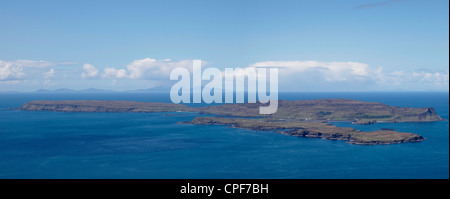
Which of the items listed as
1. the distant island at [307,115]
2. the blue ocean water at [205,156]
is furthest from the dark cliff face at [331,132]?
the blue ocean water at [205,156]

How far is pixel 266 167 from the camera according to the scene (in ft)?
117

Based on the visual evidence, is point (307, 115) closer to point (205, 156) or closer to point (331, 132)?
point (331, 132)

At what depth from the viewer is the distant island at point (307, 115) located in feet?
174

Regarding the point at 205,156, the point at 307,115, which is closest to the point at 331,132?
the point at 205,156

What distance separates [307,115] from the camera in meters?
79.9

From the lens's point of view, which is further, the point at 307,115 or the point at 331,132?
the point at 307,115

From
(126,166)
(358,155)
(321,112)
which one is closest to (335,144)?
(358,155)

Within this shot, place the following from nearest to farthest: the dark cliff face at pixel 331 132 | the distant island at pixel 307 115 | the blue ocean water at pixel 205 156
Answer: the blue ocean water at pixel 205 156
the dark cliff face at pixel 331 132
the distant island at pixel 307 115

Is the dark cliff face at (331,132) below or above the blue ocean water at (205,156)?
above

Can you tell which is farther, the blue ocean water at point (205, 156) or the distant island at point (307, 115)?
the distant island at point (307, 115)

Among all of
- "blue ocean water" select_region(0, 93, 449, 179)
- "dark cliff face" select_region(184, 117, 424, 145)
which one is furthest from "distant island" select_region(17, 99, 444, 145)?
"blue ocean water" select_region(0, 93, 449, 179)

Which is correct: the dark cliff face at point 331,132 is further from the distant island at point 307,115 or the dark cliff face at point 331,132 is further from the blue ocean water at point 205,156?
the blue ocean water at point 205,156

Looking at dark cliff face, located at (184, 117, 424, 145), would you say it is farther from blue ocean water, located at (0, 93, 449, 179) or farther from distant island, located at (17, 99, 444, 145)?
blue ocean water, located at (0, 93, 449, 179)
